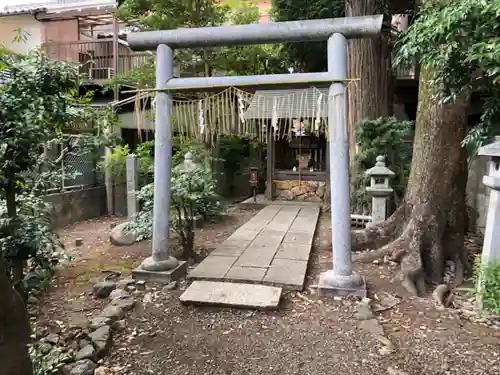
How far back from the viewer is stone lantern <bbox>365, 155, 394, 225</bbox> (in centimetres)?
752

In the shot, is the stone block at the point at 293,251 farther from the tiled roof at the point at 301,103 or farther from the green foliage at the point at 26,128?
the green foliage at the point at 26,128

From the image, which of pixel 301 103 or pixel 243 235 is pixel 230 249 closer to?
pixel 243 235

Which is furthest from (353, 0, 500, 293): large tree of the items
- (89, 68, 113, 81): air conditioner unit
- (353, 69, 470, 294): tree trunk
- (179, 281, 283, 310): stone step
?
(89, 68, 113, 81): air conditioner unit

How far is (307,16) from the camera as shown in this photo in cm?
1160

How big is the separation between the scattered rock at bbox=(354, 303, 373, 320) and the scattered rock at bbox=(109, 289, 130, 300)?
Result: 2.58 meters

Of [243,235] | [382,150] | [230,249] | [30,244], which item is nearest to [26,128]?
A: [30,244]

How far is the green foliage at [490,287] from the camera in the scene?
424 centimetres

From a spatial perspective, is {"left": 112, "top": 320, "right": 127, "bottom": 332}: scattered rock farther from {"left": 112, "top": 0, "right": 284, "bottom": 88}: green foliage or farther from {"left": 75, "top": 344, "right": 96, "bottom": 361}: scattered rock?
{"left": 112, "top": 0, "right": 284, "bottom": 88}: green foliage

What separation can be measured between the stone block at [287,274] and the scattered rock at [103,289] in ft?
6.21

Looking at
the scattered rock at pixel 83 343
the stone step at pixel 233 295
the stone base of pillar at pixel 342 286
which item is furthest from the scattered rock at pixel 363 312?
the scattered rock at pixel 83 343

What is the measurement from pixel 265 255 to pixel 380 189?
2.76m

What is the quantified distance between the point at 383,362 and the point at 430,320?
4.25 feet

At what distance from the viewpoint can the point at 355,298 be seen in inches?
181

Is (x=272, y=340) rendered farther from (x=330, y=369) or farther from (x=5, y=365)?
(x=5, y=365)
